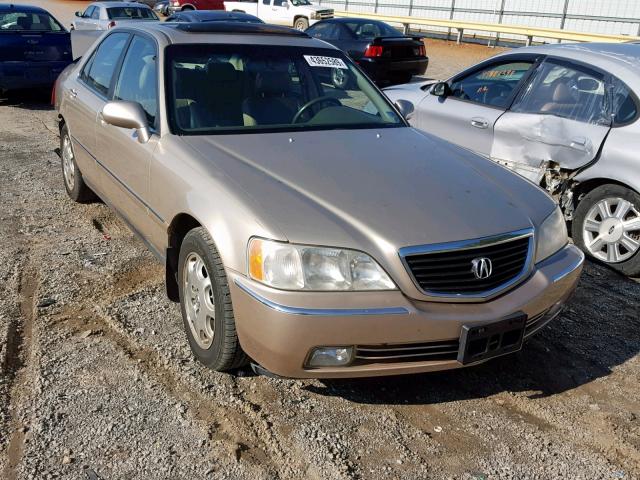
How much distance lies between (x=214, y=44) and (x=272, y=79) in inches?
16.7

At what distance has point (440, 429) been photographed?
2.99 metres

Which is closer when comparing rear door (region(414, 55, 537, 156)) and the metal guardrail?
rear door (region(414, 55, 537, 156))

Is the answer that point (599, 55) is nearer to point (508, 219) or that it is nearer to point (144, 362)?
point (508, 219)

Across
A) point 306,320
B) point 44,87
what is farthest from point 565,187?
point 44,87

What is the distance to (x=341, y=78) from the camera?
452 centimetres

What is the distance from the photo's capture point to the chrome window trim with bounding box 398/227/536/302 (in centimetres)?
276

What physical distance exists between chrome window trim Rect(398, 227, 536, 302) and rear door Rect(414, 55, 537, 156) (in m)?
2.89

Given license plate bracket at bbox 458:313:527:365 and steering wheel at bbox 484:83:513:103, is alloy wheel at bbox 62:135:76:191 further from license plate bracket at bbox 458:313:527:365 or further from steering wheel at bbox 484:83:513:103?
license plate bracket at bbox 458:313:527:365

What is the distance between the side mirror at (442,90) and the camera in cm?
634

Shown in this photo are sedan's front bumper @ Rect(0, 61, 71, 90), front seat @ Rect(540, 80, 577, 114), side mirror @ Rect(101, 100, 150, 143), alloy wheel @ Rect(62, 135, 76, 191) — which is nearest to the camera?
side mirror @ Rect(101, 100, 150, 143)

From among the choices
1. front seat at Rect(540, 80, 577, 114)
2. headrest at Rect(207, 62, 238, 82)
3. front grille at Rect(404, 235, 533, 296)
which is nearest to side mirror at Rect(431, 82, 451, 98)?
front seat at Rect(540, 80, 577, 114)

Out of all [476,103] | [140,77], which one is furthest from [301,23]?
[140,77]

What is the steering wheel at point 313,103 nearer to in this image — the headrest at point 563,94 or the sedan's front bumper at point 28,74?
the headrest at point 563,94

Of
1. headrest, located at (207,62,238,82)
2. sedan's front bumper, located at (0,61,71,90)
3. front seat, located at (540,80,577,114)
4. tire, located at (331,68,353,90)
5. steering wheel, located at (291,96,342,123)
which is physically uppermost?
headrest, located at (207,62,238,82)
